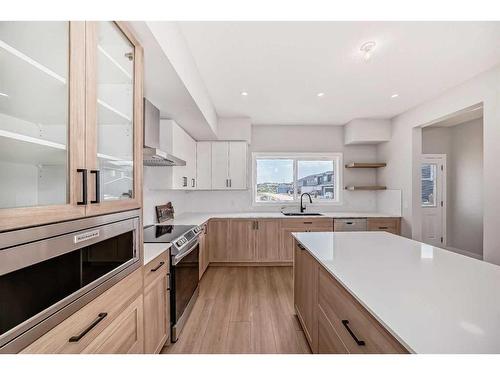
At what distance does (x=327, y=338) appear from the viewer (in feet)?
4.53

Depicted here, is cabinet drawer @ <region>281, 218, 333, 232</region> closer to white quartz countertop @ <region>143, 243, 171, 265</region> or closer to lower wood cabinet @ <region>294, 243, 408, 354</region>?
lower wood cabinet @ <region>294, 243, 408, 354</region>

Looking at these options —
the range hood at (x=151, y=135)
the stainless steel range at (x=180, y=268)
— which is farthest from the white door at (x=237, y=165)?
the range hood at (x=151, y=135)

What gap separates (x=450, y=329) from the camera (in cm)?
69

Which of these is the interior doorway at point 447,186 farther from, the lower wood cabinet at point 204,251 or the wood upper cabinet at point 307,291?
the lower wood cabinet at point 204,251

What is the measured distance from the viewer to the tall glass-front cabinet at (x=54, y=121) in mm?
727

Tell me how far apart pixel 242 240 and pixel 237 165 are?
4.37 ft

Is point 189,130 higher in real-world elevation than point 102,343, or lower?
higher

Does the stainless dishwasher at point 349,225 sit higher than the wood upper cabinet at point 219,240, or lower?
higher

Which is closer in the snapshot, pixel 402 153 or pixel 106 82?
pixel 106 82

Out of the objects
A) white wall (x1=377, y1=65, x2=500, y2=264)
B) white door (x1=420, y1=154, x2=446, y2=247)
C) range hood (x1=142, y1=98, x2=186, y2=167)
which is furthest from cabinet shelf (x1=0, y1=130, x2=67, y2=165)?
white door (x1=420, y1=154, x2=446, y2=247)

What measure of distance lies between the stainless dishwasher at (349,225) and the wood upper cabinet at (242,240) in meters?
1.42
